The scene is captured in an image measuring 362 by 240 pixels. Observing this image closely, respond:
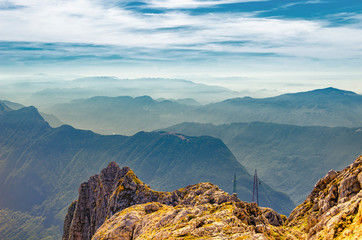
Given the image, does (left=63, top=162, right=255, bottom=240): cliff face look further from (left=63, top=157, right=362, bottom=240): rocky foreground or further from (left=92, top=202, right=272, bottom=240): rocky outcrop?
(left=92, top=202, right=272, bottom=240): rocky outcrop

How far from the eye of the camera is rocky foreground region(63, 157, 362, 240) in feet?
188

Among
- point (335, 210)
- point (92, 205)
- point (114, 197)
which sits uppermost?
point (335, 210)

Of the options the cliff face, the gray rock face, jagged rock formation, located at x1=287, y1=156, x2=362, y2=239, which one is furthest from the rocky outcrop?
the gray rock face

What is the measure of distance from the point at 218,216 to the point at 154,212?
2679 centimetres

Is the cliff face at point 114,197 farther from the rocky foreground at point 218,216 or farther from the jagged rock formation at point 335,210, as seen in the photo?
the jagged rock formation at point 335,210

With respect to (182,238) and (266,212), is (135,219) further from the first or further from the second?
(266,212)

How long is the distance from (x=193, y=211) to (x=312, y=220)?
26464 mm

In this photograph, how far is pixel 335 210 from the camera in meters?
61.5

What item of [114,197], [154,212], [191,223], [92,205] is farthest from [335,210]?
[92,205]

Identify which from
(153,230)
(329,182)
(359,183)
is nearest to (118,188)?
(153,230)

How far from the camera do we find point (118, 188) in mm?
129875

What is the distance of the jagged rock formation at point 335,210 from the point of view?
46156mm

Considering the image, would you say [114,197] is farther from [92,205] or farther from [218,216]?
[218,216]

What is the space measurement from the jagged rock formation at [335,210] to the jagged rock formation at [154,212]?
1024 centimetres
